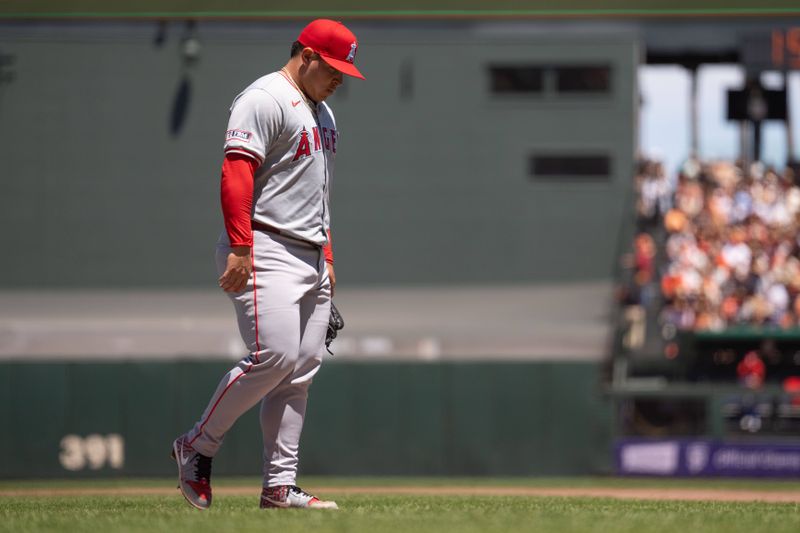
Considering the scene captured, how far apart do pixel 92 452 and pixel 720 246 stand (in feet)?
29.9

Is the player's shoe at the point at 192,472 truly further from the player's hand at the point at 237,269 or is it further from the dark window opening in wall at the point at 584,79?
the dark window opening in wall at the point at 584,79

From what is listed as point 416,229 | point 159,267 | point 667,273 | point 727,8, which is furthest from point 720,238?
point 727,8

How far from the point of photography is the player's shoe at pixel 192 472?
16.3 feet

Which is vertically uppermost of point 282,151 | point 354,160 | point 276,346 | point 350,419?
point 354,160

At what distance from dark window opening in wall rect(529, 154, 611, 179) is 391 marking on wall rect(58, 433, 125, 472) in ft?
26.9

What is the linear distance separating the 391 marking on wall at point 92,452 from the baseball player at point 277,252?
1055 cm

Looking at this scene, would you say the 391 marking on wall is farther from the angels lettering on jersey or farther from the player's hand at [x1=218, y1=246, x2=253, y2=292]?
the player's hand at [x1=218, y1=246, x2=253, y2=292]

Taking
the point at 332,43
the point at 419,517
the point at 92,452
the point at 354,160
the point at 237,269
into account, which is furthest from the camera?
the point at 354,160

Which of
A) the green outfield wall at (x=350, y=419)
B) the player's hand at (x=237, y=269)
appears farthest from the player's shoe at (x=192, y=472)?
the green outfield wall at (x=350, y=419)

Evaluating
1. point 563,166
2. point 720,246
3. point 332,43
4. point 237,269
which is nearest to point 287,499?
point 237,269

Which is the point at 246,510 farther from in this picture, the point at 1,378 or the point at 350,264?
the point at 350,264

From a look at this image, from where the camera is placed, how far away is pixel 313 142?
16.3ft

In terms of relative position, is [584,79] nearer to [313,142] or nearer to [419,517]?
[313,142]

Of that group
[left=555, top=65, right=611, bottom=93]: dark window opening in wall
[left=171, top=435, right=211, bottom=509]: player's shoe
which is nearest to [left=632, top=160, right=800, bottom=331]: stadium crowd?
[left=555, top=65, right=611, bottom=93]: dark window opening in wall
